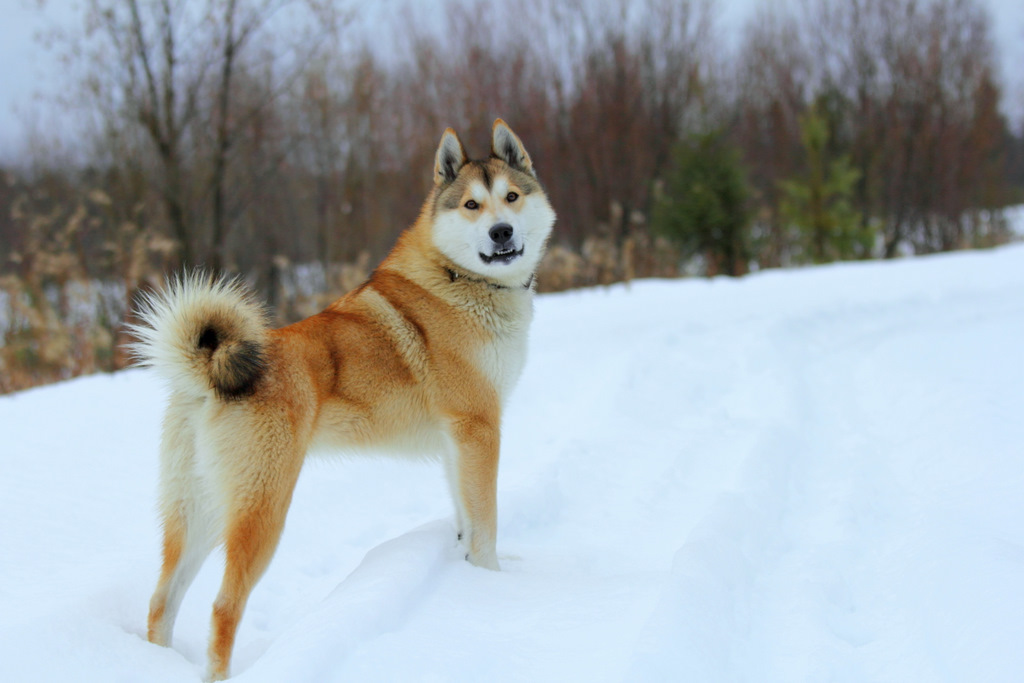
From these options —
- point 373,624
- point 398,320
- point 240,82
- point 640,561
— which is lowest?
point 640,561

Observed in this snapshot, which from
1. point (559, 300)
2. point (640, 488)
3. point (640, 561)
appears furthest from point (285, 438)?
point (559, 300)

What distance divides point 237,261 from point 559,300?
9.35 meters

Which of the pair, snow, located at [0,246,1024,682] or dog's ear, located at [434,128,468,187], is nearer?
snow, located at [0,246,1024,682]

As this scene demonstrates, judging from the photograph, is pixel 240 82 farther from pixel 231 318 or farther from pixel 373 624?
pixel 373 624

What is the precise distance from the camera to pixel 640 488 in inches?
141

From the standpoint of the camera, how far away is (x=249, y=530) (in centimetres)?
223

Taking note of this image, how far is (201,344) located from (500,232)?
1299 millimetres

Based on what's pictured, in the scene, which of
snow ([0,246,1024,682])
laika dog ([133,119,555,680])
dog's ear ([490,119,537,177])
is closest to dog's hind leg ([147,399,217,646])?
laika dog ([133,119,555,680])

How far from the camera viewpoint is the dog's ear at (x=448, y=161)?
322 cm

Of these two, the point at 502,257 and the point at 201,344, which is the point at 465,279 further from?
the point at 201,344

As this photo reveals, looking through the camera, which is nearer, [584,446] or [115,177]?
[584,446]

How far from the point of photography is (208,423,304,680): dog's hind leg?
84.9 inches

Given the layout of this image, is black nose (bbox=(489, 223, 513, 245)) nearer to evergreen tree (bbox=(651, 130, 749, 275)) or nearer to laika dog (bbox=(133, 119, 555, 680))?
laika dog (bbox=(133, 119, 555, 680))

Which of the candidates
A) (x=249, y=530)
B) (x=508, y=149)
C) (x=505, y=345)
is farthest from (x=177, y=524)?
(x=508, y=149)
